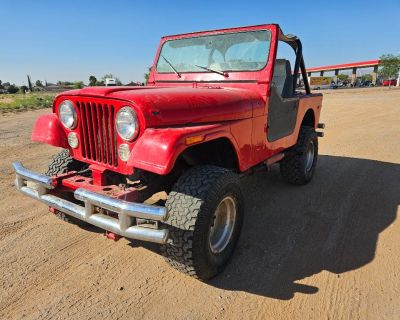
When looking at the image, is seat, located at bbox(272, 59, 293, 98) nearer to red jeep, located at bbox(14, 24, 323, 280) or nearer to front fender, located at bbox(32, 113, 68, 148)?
red jeep, located at bbox(14, 24, 323, 280)

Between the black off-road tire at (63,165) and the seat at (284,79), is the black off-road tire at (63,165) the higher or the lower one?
the lower one

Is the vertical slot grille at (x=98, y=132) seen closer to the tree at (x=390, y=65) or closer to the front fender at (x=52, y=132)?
the front fender at (x=52, y=132)

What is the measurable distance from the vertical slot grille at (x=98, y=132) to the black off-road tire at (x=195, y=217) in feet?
2.05

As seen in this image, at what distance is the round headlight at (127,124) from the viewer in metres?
2.39

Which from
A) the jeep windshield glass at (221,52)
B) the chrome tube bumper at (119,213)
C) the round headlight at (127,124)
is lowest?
the chrome tube bumper at (119,213)

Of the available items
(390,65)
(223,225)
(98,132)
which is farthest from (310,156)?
(390,65)

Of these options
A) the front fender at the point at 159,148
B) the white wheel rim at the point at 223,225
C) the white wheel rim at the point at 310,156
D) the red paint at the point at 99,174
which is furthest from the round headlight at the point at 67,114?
the white wheel rim at the point at 310,156

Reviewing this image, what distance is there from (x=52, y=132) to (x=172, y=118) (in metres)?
1.21

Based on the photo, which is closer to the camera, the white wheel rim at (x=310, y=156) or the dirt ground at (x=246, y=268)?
the dirt ground at (x=246, y=268)

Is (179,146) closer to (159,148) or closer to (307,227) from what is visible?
(159,148)

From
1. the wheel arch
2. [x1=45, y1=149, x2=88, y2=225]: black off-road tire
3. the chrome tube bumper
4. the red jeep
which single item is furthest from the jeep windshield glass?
the chrome tube bumper

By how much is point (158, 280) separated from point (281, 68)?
3178mm

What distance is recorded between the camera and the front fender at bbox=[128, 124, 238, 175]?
7.06 ft

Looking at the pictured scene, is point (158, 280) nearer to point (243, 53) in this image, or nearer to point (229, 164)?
point (229, 164)
